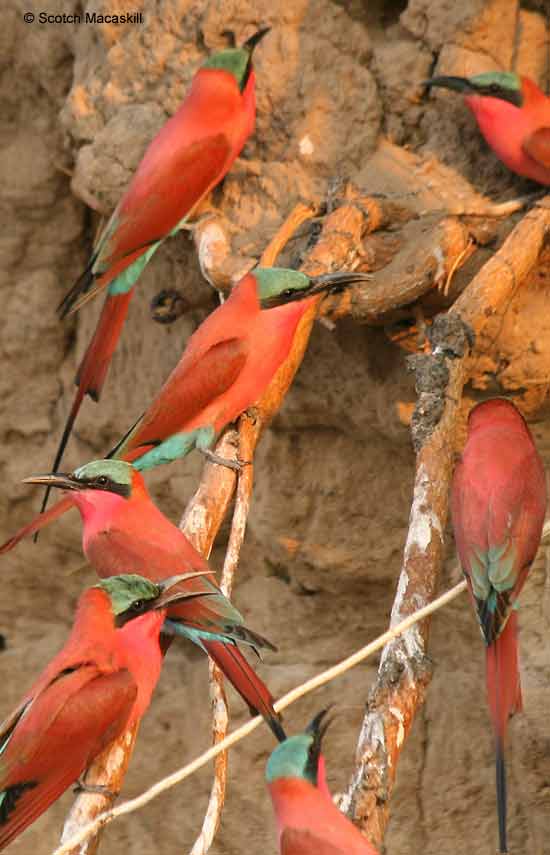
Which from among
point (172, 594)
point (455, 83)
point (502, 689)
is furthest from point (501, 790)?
point (455, 83)

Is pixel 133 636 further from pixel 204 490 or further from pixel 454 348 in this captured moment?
pixel 454 348

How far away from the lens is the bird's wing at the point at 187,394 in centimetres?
227

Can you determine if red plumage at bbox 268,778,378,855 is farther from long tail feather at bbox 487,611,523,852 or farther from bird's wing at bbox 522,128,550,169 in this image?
bird's wing at bbox 522,128,550,169

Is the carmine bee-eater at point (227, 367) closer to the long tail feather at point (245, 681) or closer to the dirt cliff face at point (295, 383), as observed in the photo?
→ the dirt cliff face at point (295, 383)

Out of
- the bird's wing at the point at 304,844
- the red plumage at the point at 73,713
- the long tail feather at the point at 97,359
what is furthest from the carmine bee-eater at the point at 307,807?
the long tail feather at the point at 97,359

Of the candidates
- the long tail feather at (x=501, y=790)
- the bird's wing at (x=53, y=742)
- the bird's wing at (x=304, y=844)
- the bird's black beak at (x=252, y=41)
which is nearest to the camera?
the bird's wing at (x=304, y=844)

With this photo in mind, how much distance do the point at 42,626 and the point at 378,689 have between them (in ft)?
4.80

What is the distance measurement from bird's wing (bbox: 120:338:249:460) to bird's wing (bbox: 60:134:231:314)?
30 centimetres

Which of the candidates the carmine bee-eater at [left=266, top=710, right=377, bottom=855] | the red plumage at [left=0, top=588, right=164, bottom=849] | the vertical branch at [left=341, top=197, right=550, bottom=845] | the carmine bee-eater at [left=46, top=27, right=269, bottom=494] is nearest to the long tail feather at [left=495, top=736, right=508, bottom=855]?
the vertical branch at [left=341, top=197, right=550, bottom=845]

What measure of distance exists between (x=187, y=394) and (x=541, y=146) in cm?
74

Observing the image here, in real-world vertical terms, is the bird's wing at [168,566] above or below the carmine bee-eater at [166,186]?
below

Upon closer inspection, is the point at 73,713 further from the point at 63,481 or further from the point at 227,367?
the point at 227,367

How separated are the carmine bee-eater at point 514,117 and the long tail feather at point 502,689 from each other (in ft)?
2.80

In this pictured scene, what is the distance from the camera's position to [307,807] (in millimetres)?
1723
